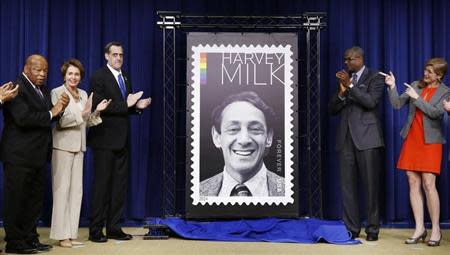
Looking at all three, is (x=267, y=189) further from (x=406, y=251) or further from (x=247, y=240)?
(x=406, y=251)

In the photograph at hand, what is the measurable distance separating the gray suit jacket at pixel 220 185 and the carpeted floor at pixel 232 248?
22.6 inches

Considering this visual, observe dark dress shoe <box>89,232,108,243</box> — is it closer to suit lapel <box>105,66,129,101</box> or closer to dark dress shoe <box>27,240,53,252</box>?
dark dress shoe <box>27,240,53,252</box>

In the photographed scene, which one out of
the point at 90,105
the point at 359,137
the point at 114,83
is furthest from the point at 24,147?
the point at 359,137

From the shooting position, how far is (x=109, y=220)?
463cm

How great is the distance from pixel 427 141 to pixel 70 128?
2657mm

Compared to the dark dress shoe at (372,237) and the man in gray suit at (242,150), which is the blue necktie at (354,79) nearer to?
the man in gray suit at (242,150)

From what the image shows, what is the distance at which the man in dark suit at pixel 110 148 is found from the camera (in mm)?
4531

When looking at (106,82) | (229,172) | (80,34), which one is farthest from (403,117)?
(80,34)

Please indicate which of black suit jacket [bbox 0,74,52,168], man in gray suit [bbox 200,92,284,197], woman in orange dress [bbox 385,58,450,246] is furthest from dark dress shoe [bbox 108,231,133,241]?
woman in orange dress [bbox 385,58,450,246]

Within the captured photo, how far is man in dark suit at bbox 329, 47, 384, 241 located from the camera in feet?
15.5

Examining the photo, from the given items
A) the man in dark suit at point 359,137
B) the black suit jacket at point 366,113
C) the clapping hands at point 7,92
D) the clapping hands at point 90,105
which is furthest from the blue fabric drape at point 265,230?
the clapping hands at point 7,92

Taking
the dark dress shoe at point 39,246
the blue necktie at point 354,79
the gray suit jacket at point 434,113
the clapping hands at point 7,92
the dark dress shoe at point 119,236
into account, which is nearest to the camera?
the clapping hands at point 7,92

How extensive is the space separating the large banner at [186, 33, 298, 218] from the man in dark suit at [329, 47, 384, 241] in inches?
19.0

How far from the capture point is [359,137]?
475cm
